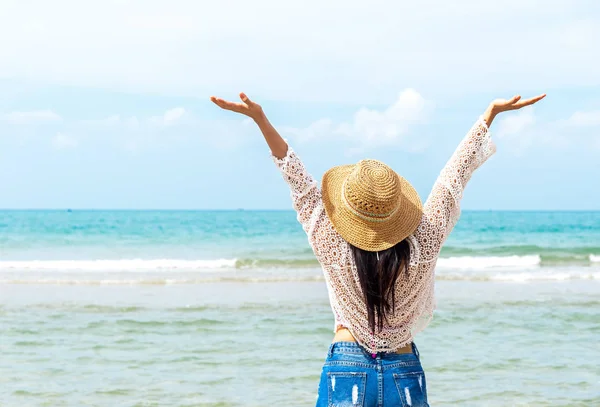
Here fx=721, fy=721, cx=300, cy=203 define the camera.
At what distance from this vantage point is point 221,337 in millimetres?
7355

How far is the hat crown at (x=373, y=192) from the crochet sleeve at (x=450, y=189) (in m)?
0.15

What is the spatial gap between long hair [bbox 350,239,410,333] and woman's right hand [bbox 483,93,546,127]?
57 cm

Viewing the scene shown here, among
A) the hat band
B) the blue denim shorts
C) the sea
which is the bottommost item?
the sea

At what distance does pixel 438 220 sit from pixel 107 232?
3041 cm

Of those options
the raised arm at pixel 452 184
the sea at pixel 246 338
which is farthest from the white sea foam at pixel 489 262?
the raised arm at pixel 452 184

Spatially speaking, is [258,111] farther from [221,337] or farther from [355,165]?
[221,337]

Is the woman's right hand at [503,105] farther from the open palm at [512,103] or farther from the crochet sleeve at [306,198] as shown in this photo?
the crochet sleeve at [306,198]

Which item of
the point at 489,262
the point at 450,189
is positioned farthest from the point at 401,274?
the point at 489,262

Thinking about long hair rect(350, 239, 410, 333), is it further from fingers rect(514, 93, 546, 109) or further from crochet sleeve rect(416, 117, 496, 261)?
fingers rect(514, 93, 546, 109)

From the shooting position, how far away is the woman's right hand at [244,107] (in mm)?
2141

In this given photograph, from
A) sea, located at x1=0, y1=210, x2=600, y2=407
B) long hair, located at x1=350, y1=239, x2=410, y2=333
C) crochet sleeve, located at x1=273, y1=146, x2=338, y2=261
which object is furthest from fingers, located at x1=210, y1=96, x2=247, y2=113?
sea, located at x1=0, y1=210, x2=600, y2=407

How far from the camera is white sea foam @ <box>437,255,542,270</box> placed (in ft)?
55.7

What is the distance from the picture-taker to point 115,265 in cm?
1736

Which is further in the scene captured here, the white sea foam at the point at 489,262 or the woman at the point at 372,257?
the white sea foam at the point at 489,262
